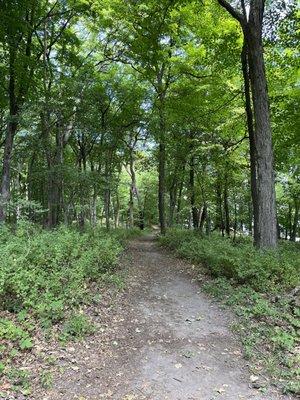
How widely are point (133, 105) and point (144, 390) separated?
722 inches

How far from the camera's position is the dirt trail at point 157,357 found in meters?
4.42

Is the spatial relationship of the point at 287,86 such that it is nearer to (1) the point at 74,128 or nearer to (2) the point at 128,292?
(1) the point at 74,128

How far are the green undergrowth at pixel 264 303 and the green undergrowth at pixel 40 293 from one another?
8.73ft

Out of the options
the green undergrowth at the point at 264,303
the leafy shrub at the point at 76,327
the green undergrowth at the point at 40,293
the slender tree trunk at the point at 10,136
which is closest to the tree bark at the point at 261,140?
the green undergrowth at the point at 264,303

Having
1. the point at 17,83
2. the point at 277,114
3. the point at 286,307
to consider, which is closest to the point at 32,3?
the point at 17,83

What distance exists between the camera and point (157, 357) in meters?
5.30

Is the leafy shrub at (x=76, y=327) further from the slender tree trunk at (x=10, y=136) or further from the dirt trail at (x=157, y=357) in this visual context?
the slender tree trunk at (x=10, y=136)

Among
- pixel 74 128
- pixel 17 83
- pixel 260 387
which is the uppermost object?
pixel 17 83

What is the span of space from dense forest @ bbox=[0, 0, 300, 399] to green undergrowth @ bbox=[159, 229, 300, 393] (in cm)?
4

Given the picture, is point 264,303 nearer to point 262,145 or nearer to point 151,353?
point 151,353

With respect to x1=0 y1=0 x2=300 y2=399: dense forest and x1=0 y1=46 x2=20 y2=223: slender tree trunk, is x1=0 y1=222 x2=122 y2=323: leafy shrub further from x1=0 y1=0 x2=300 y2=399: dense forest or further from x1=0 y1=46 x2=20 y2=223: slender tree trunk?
x1=0 y1=46 x2=20 y2=223: slender tree trunk

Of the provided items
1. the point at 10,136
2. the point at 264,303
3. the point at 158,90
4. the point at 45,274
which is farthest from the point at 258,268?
the point at 158,90

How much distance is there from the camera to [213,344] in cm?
576

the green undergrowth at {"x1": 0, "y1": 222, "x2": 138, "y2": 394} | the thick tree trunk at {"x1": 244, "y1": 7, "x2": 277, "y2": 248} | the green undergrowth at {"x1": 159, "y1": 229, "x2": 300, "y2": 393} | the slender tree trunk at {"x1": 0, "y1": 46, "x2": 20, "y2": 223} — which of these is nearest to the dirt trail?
the green undergrowth at {"x1": 159, "y1": 229, "x2": 300, "y2": 393}
